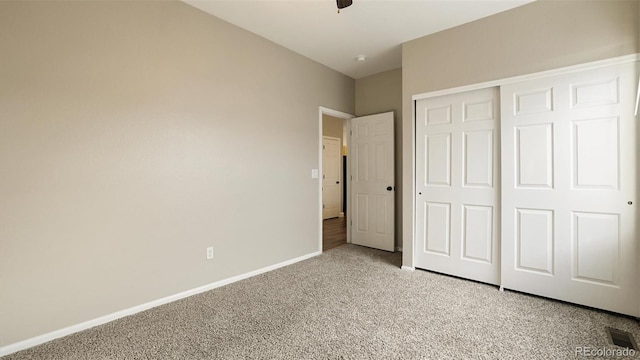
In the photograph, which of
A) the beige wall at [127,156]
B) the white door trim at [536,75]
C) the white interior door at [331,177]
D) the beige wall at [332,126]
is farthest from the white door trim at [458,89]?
the beige wall at [332,126]

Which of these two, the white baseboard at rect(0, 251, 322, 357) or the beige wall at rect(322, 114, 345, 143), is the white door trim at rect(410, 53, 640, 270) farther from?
the beige wall at rect(322, 114, 345, 143)

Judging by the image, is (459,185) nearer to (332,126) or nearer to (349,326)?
(349,326)

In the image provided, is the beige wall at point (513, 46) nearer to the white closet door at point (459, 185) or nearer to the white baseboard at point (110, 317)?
the white closet door at point (459, 185)

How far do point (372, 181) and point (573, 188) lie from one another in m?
2.31

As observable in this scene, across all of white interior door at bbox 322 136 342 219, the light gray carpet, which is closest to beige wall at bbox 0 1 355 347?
the light gray carpet

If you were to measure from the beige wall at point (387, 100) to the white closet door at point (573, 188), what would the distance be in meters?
1.53

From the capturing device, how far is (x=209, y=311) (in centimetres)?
230

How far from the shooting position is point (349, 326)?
204cm

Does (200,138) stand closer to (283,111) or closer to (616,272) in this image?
(283,111)

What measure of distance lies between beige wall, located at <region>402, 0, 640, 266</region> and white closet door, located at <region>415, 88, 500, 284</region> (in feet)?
0.46

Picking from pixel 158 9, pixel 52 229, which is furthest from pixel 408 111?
pixel 52 229

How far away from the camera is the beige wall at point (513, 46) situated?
7.21ft

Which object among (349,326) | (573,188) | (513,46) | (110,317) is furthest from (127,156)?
(573,188)

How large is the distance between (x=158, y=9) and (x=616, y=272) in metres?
4.25
